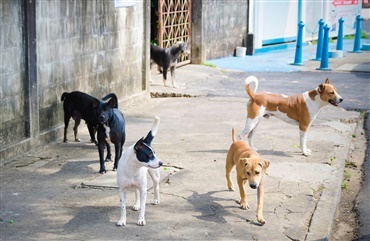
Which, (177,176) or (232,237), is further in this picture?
(177,176)

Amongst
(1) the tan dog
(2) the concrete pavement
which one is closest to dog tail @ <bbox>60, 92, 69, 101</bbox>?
(2) the concrete pavement

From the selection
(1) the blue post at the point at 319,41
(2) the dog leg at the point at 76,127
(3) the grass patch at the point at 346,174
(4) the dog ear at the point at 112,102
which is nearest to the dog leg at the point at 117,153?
(4) the dog ear at the point at 112,102

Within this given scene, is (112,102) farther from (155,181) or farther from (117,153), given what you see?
(155,181)

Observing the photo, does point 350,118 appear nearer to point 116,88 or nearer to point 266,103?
point 266,103

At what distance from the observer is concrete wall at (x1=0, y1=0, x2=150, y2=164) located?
9.59 meters

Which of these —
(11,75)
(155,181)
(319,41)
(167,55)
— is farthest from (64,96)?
(319,41)

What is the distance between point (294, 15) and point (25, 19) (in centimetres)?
1638

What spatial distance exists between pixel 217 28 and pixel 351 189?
1184cm

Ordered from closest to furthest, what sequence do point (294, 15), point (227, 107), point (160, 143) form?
1. point (160, 143)
2. point (227, 107)
3. point (294, 15)

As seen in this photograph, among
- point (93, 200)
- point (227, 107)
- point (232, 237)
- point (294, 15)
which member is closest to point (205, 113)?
point (227, 107)

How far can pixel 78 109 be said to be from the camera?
10.3 m

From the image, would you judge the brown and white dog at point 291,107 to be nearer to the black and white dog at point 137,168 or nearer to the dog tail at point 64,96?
the dog tail at point 64,96

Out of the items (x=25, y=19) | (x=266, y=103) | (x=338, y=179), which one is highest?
(x=25, y=19)

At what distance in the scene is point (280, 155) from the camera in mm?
10164
